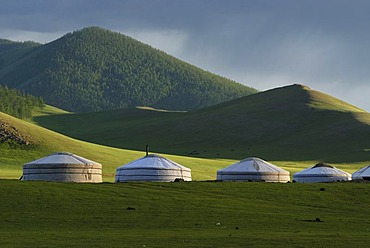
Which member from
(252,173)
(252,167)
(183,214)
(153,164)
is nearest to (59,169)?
→ (153,164)

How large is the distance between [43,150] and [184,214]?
83491mm

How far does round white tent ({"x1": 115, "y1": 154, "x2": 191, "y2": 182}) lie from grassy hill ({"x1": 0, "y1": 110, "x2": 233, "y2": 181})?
41.5 m

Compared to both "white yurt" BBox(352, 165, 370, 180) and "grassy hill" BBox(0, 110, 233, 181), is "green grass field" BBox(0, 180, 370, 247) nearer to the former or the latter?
"white yurt" BBox(352, 165, 370, 180)

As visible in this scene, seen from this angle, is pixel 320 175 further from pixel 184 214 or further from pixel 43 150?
pixel 43 150

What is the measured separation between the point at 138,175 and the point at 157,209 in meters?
20.8

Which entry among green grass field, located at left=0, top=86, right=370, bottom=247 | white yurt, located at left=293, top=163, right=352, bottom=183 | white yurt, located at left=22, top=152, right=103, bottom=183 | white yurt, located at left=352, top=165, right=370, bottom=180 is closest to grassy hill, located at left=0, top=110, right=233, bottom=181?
white yurt, located at left=293, top=163, right=352, bottom=183

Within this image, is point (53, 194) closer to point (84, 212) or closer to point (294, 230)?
point (84, 212)

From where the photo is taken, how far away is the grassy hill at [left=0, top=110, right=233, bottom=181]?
119250 millimetres

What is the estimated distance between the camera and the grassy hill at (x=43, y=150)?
119250 millimetres

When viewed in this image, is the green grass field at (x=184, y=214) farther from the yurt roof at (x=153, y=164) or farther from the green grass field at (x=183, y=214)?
the yurt roof at (x=153, y=164)

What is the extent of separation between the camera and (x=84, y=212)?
152ft

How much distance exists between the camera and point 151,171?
2697 inches

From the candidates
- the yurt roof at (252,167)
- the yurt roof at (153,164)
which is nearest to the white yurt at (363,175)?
the yurt roof at (252,167)

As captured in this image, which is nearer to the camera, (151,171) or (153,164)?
(151,171)
